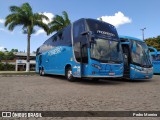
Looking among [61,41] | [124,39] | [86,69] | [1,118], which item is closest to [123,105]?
[1,118]

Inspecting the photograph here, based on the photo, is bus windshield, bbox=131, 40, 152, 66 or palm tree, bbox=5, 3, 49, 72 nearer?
bus windshield, bbox=131, 40, 152, 66

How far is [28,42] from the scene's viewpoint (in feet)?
103

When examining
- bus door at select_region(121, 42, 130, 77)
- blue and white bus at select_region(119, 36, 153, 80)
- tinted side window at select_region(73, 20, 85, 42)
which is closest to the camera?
tinted side window at select_region(73, 20, 85, 42)

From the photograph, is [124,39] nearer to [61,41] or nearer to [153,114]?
[61,41]

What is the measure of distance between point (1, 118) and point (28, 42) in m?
27.6

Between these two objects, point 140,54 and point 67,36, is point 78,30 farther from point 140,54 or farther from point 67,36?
point 140,54

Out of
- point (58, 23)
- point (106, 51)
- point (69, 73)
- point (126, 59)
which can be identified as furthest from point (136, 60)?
point (58, 23)

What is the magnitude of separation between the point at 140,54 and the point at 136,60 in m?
0.57

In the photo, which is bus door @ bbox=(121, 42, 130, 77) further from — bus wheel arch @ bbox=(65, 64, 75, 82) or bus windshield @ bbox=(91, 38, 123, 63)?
bus wheel arch @ bbox=(65, 64, 75, 82)

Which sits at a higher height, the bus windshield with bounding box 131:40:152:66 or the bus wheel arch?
the bus windshield with bounding box 131:40:152:66

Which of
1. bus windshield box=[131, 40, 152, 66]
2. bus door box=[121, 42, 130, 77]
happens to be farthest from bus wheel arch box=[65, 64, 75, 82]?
bus windshield box=[131, 40, 152, 66]

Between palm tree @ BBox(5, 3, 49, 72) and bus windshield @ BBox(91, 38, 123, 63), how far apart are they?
20.9m

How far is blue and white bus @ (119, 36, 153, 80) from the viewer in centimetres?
1374

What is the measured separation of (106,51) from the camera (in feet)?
39.3
